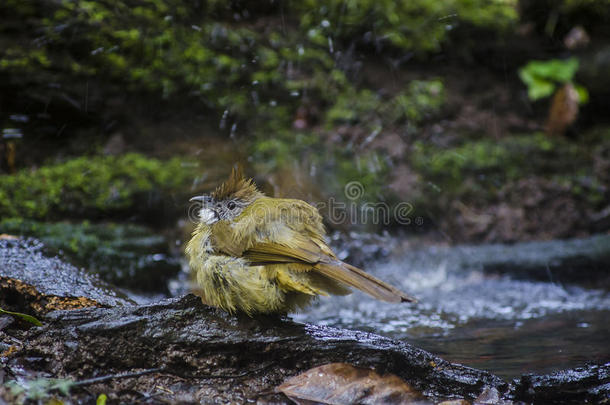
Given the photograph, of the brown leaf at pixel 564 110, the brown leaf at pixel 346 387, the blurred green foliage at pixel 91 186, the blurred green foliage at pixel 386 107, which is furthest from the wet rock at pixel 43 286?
the brown leaf at pixel 564 110

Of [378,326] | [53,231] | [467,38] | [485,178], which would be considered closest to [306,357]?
[378,326]

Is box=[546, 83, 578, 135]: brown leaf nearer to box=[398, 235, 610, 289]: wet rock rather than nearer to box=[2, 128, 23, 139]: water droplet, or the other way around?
box=[398, 235, 610, 289]: wet rock

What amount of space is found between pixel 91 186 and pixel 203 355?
4.19 metres

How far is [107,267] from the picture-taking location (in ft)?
15.2

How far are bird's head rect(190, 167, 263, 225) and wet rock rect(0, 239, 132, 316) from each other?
75 centimetres

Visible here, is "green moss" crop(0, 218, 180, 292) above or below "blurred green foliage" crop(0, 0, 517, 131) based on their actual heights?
below

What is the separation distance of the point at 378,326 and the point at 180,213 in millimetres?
3221

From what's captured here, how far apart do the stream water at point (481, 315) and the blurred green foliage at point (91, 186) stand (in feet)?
8.77

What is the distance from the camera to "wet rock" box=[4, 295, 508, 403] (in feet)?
8.08

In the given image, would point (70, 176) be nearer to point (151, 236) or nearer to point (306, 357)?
point (151, 236)

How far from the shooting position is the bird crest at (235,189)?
3357mm

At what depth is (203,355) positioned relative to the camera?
2561mm

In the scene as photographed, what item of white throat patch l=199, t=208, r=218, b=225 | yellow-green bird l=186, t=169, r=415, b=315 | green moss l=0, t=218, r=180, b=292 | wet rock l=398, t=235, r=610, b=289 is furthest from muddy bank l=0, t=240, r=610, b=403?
wet rock l=398, t=235, r=610, b=289

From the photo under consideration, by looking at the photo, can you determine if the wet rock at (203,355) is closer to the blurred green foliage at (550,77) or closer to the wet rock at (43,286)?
the wet rock at (43,286)
